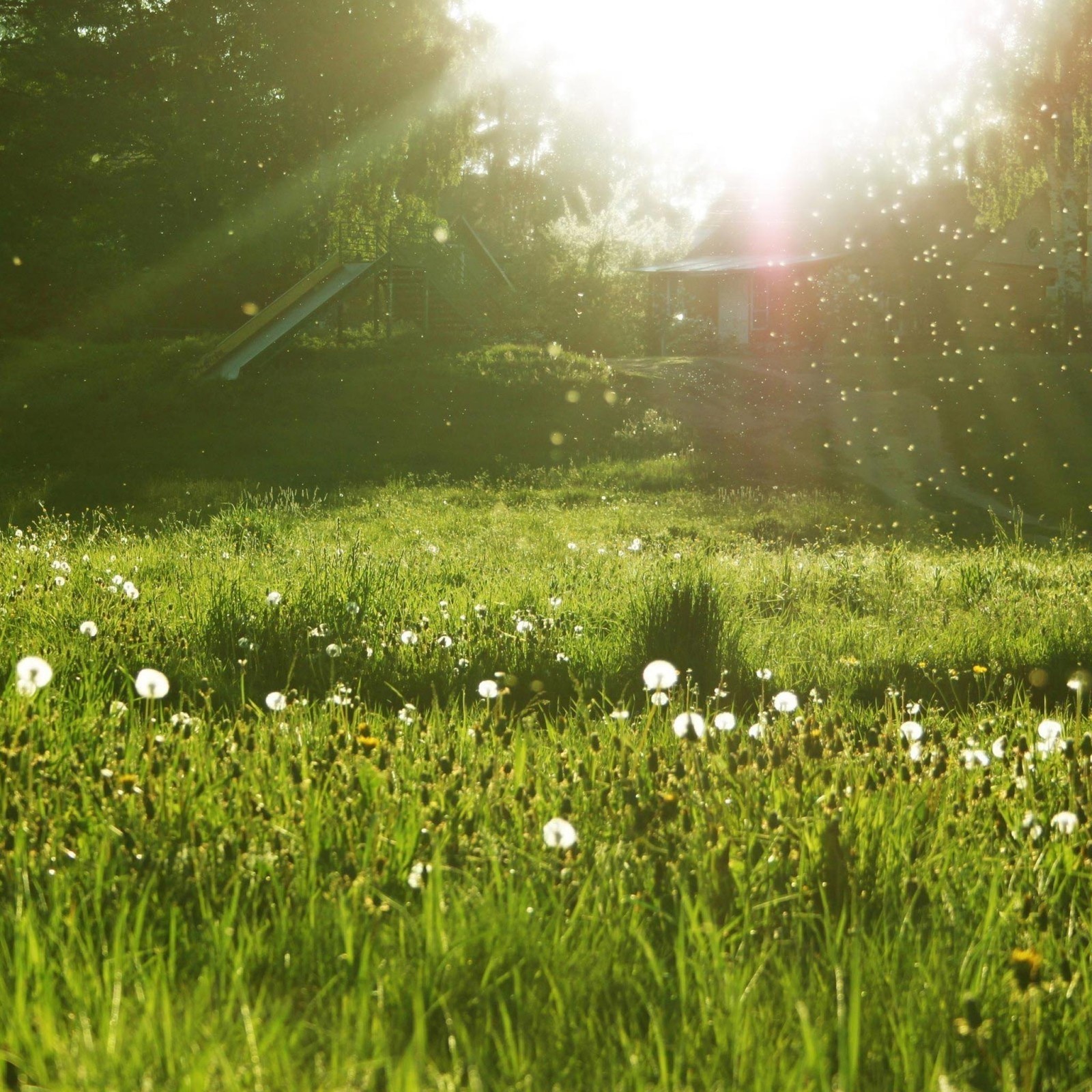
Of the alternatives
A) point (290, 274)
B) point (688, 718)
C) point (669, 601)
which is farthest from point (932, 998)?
point (290, 274)

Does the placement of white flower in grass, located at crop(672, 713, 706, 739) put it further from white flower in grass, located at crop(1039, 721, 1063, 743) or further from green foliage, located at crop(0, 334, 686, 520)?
green foliage, located at crop(0, 334, 686, 520)

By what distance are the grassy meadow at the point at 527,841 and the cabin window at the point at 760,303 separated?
37875 millimetres

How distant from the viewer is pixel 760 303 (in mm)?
44156

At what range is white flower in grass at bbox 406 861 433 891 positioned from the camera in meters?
2.30

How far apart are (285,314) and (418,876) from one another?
101 feet

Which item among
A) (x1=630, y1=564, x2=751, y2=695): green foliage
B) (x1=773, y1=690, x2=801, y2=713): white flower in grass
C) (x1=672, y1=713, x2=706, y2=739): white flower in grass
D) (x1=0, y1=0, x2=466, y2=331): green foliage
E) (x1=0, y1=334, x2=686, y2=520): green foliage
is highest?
(x1=0, y1=0, x2=466, y2=331): green foliage

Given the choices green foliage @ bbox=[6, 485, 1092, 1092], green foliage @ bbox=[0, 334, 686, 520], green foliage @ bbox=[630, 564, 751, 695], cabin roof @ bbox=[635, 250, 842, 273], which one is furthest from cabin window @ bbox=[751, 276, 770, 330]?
green foliage @ bbox=[6, 485, 1092, 1092]

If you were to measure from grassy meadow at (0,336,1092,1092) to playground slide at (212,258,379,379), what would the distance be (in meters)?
21.4

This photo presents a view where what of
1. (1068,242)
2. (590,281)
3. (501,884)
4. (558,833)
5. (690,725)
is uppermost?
(590,281)

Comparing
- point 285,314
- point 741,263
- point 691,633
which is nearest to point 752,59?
point 741,263

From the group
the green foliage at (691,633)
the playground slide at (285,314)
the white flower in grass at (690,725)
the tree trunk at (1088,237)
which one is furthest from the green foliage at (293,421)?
the tree trunk at (1088,237)

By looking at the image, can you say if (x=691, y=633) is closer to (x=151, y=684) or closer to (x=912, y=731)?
(x=912, y=731)

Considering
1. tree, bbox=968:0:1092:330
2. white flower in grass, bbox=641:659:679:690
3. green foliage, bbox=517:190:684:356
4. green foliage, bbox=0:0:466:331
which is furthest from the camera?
green foliage, bbox=517:190:684:356

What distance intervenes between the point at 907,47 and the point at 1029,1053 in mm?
32970
